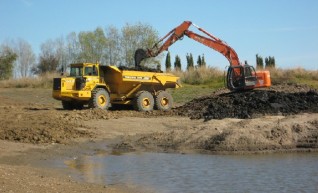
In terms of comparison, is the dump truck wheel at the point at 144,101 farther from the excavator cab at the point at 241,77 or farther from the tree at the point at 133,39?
the tree at the point at 133,39

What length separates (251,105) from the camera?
23906mm

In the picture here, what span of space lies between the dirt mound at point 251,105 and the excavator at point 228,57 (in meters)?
1.32

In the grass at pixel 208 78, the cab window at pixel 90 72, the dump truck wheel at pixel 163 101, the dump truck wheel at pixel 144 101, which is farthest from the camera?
the grass at pixel 208 78

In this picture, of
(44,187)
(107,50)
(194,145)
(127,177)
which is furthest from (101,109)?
(107,50)

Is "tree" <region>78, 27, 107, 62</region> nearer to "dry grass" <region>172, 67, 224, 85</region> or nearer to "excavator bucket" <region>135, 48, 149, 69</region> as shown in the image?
"dry grass" <region>172, 67, 224, 85</region>

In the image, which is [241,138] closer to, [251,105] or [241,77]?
[251,105]

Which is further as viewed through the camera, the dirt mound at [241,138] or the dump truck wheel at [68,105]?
the dump truck wheel at [68,105]

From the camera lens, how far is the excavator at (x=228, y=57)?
2791 centimetres

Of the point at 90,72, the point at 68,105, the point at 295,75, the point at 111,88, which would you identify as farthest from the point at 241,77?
the point at 295,75

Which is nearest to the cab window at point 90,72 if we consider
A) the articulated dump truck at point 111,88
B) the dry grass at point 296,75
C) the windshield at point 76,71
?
the articulated dump truck at point 111,88

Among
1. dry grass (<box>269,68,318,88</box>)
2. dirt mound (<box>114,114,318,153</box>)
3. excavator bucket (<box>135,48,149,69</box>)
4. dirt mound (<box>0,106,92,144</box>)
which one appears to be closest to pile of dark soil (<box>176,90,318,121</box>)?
excavator bucket (<box>135,48,149,69</box>)

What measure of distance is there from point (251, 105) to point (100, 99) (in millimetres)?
7485

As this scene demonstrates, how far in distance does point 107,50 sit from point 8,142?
51.8 metres

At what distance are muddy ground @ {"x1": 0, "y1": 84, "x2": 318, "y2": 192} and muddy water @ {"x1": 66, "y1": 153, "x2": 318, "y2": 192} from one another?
38.4 inches
